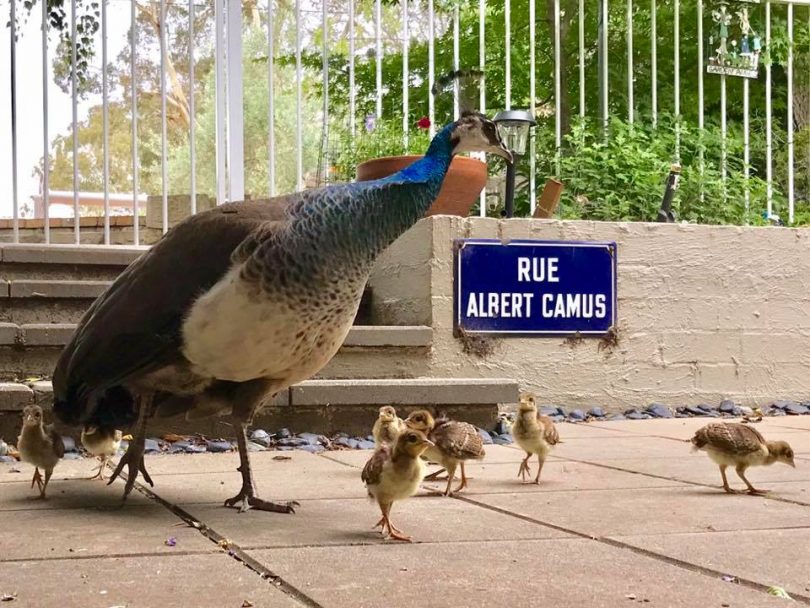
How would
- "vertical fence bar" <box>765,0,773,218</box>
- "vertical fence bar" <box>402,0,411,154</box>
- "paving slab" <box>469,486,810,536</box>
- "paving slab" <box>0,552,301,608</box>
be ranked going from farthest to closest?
"vertical fence bar" <box>765,0,773,218</box> → "vertical fence bar" <box>402,0,411,154</box> → "paving slab" <box>469,486,810,536</box> → "paving slab" <box>0,552,301,608</box>

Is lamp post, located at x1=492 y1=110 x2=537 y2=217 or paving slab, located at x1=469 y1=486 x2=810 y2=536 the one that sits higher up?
lamp post, located at x1=492 y1=110 x2=537 y2=217

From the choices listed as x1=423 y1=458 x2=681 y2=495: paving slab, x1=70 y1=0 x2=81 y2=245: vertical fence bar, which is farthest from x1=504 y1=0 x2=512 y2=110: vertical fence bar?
x1=423 y1=458 x2=681 y2=495: paving slab

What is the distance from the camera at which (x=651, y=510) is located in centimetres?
347

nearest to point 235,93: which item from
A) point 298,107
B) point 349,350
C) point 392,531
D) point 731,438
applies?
point 298,107

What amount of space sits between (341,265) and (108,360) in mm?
814

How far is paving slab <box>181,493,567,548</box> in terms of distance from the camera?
3010 millimetres

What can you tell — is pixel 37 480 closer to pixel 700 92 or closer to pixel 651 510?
pixel 651 510

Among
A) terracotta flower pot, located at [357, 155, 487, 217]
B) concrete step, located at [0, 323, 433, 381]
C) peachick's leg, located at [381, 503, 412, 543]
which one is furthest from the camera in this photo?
terracotta flower pot, located at [357, 155, 487, 217]

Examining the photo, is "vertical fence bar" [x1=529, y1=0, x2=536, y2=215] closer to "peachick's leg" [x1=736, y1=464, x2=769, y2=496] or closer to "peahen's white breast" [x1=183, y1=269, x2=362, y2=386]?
"peachick's leg" [x1=736, y1=464, x2=769, y2=496]

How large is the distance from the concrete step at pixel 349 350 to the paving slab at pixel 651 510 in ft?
8.12

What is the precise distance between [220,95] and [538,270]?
256 cm

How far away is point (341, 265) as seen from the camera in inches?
133

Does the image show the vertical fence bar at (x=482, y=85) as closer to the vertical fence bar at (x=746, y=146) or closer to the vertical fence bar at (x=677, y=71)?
the vertical fence bar at (x=677, y=71)

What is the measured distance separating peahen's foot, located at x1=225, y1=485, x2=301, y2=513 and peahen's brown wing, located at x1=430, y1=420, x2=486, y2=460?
60 cm
